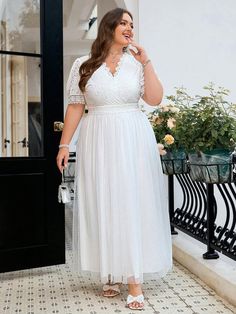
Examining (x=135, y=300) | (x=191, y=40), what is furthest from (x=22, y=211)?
(x=191, y=40)

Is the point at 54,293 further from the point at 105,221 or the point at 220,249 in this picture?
the point at 220,249

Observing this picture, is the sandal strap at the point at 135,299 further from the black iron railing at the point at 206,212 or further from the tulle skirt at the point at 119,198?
the black iron railing at the point at 206,212

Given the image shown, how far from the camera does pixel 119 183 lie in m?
2.00

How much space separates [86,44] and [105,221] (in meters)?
7.42

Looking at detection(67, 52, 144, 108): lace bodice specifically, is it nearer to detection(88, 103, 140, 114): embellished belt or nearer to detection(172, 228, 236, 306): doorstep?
detection(88, 103, 140, 114): embellished belt

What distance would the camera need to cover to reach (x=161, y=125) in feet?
9.32

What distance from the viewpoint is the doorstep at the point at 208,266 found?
6.89ft

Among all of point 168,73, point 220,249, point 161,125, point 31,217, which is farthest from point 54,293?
point 168,73

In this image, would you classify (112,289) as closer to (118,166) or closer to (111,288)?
(111,288)

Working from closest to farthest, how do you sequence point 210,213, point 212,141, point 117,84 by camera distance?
point 117,84, point 212,141, point 210,213

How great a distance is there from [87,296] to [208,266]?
0.69 meters

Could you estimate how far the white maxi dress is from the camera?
200 cm

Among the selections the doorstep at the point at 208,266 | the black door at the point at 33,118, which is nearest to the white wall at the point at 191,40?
the black door at the point at 33,118

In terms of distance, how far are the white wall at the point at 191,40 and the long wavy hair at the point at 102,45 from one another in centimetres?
146
